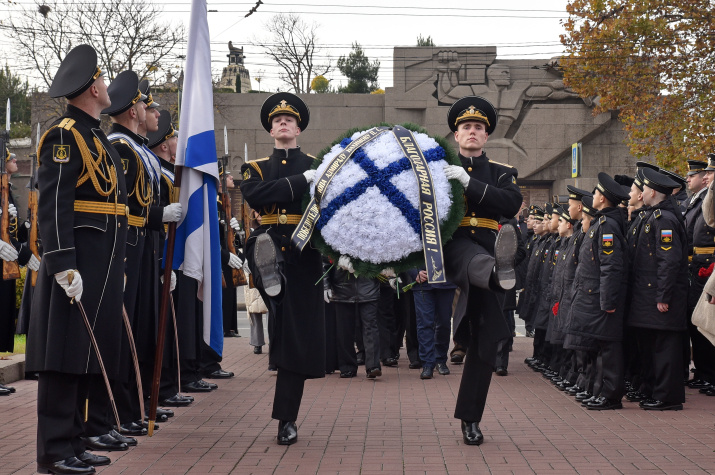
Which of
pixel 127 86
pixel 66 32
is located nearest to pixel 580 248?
pixel 127 86

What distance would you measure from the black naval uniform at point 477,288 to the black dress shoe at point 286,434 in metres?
1.18

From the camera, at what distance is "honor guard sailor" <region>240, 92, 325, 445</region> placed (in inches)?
258

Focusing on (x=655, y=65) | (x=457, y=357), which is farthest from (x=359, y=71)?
(x=457, y=357)

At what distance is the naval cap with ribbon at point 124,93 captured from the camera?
7.12 m

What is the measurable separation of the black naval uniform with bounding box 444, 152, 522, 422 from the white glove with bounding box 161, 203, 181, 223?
6.49 feet

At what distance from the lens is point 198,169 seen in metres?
6.85

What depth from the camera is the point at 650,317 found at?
858 cm

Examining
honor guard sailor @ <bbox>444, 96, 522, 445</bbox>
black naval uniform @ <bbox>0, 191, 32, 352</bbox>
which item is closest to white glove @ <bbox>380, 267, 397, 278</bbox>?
honor guard sailor @ <bbox>444, 96, 522, 445</bbox>

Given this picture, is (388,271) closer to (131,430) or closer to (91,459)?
(91,459)

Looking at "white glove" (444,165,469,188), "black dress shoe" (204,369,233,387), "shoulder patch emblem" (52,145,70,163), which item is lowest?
"black dress shoe" (204,369,233,387)

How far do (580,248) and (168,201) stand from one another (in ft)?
13.1

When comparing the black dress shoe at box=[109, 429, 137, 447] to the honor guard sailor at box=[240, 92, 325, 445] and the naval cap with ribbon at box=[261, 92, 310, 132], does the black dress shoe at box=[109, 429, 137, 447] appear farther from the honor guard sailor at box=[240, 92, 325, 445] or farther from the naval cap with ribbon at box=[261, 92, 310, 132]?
the naval cap with ribbon at box=[261, 92, 310, 132]

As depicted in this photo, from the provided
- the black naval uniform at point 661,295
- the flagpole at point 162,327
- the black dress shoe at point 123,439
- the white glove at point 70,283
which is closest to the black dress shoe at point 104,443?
the black dress shoe at point 123,439

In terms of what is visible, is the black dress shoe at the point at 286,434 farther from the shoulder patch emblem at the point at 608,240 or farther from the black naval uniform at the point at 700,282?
the black naval uniform at the point at 700,282
